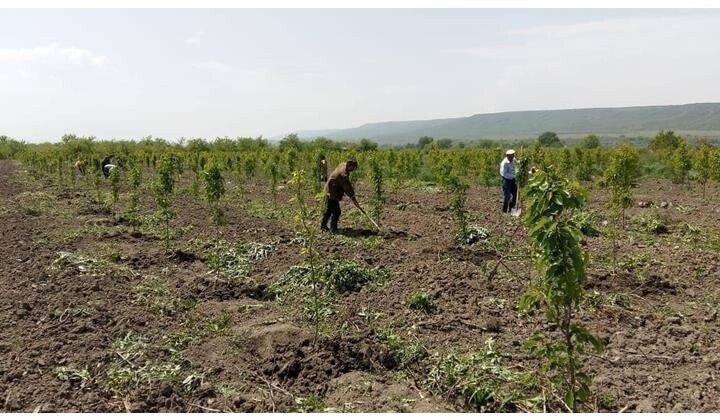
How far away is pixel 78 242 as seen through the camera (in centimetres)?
1120

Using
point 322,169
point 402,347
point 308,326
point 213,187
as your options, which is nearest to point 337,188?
point 213,187

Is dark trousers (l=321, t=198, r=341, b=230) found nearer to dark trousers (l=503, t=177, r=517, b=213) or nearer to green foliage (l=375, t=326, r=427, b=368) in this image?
dark trousers (l=503, t=177, r=517, b=213)

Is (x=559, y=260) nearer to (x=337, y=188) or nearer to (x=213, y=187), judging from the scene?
(x=337, y=188)

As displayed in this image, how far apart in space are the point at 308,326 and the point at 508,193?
8385 mm

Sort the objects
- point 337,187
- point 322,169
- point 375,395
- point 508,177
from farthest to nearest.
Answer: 1. point 322,169
2. point 508,177
3. point 337,187
4. point 375,395

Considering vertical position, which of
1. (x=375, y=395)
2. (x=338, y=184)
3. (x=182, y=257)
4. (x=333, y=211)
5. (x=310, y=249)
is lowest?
(x=375, y=395)

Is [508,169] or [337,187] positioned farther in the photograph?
[508,169]

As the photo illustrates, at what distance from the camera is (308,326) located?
6.68 meters

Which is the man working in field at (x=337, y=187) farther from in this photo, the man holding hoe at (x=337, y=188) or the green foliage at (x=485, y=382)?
the green foliage at (x=485, y=382)

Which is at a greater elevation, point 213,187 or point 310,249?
point 213,187

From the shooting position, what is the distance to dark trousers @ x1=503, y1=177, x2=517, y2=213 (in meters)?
13.5

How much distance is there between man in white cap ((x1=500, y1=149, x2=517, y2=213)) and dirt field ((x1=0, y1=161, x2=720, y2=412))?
2.30 meters

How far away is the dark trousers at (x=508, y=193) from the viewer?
13516 mm

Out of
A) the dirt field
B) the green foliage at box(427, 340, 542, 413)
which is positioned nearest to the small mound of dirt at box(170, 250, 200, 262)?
the dirt field
